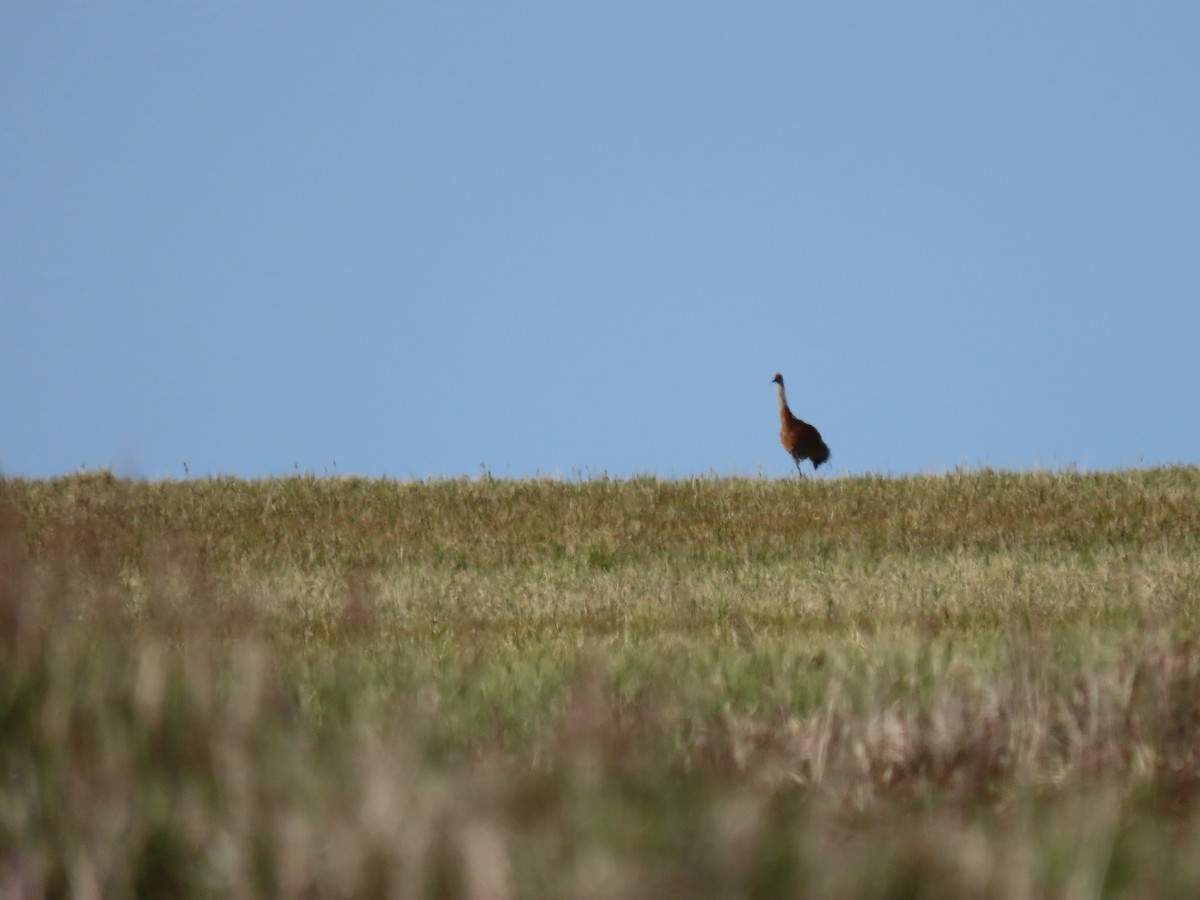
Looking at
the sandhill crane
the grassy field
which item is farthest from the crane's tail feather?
the grassy field

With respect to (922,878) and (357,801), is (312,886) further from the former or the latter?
(922,878)

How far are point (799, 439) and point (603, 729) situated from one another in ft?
64.5

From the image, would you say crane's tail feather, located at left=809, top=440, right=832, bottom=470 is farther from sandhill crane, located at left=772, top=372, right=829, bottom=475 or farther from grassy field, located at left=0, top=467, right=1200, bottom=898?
grassy field, located at left=0, top=467, right=1200, bottom=898

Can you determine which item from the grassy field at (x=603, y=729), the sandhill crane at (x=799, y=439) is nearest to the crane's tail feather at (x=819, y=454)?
the sandhill crane at (x=799, y=439)

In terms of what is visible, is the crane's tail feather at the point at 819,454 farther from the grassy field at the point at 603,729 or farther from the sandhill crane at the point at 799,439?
the grassy field at the point at 603,729

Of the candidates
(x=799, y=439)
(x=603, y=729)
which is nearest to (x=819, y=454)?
(x=799, y=439)

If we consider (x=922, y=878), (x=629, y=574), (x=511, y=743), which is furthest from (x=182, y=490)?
(x=922, y=878)

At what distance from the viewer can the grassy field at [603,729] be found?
3.05 meters

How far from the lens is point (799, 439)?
2244 cm

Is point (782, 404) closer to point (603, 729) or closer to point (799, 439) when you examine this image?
point (799, 439)

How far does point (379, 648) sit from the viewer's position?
8.92 meters

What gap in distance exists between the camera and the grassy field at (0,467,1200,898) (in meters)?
3.05

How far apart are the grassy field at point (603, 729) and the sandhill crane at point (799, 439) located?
26.5 ft

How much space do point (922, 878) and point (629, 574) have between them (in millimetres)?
10918
